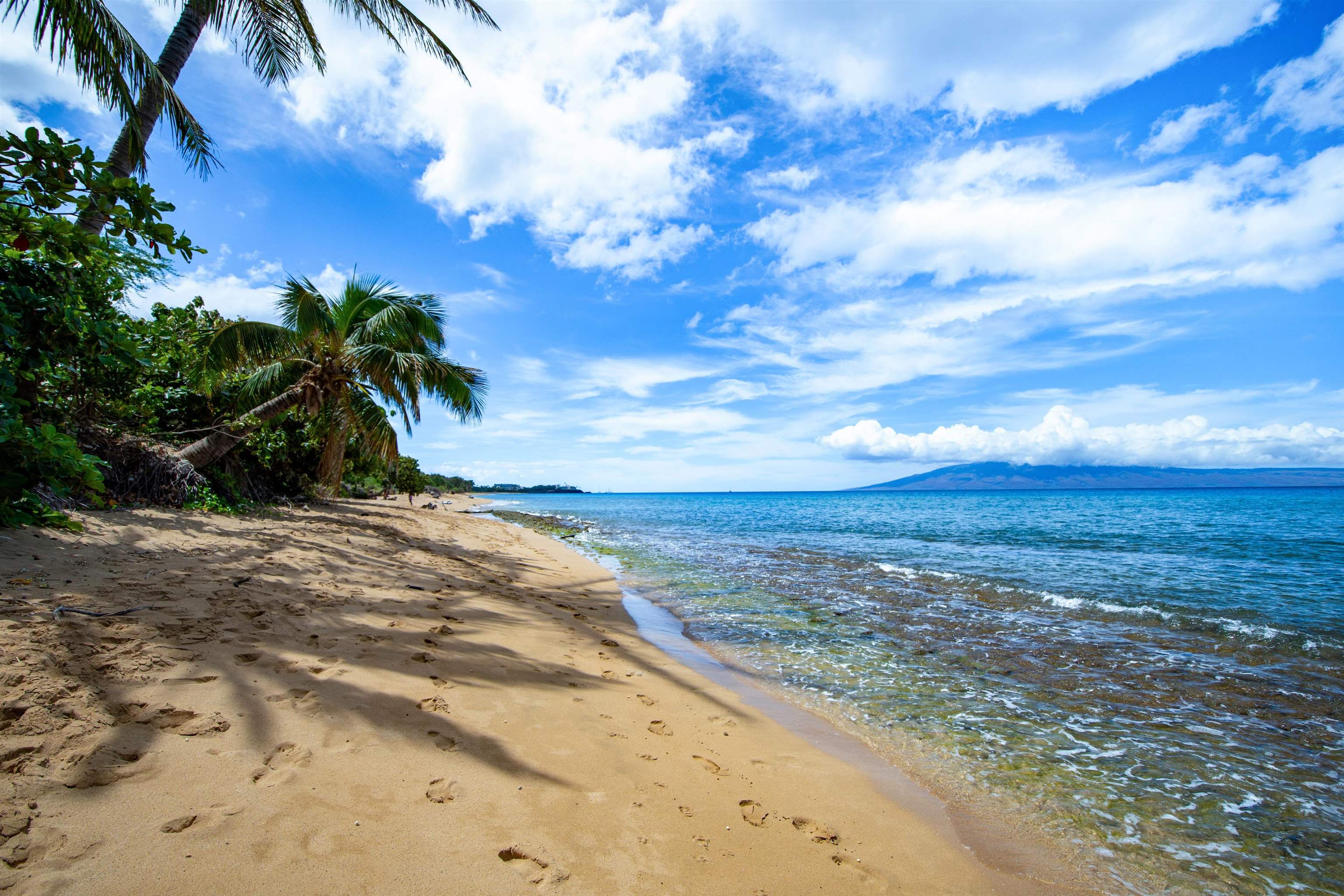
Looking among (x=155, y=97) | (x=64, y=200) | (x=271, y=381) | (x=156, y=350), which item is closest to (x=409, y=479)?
(x=271, y=381)

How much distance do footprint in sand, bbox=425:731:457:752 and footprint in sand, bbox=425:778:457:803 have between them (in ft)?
1.13

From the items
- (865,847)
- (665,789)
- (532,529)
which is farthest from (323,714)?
(532,529)

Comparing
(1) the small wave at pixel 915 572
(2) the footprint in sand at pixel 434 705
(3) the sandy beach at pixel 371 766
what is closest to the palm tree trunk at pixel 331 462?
(3) the sandy beach at pixel 371 766

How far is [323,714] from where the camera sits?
3.34 m

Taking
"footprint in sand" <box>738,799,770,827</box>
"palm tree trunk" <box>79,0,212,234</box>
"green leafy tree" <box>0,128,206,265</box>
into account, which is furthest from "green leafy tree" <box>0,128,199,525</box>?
"footprint in sand" <box>738,799,770,827</box>

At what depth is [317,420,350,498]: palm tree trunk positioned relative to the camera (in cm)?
1528

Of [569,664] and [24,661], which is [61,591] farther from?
[569,664]

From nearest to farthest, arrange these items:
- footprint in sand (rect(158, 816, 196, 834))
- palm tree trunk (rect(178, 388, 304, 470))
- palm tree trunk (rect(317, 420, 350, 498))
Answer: footprint in sand (rect(158, 816, 196, 834)), palm tree trunk (rect(178, 388, 304, 470)), palm tree trunk (rect(317, 420, 350, 498))

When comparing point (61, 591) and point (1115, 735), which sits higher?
point (61, 591)

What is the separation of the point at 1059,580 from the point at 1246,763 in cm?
1014

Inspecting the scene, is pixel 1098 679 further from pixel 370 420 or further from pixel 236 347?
pixel 236 347

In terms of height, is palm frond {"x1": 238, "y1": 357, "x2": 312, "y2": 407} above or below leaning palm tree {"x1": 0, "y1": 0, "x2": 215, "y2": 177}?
below

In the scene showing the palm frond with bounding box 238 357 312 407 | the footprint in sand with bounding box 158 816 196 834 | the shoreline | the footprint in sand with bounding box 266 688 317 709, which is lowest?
the shoreline

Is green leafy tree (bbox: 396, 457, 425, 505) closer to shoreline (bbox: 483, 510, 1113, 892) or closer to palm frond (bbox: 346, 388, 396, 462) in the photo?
palm frond (bbox: 346, 388, 396, 462)
